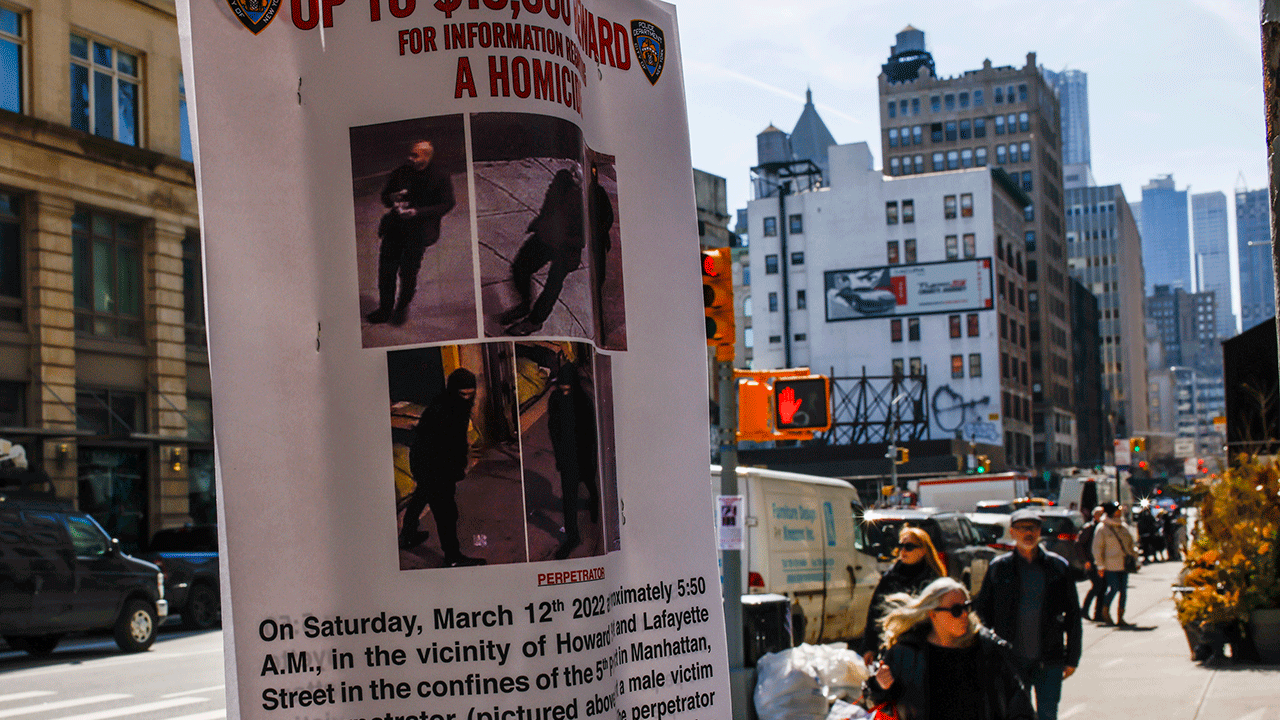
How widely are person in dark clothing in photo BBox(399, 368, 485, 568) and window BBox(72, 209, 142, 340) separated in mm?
29741

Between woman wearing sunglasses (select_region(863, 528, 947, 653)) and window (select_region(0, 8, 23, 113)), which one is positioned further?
window (select_region(0, 8, 23, 113))

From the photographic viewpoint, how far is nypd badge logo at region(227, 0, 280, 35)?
2111 mm

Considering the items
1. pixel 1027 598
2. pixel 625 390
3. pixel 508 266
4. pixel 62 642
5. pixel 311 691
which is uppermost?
pixel 508 266

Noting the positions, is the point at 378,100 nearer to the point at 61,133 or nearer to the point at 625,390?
the point at 625,390

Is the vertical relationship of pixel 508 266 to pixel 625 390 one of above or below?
above

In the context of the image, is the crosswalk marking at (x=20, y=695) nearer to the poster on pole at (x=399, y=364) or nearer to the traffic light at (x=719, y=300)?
the traffic light at (x=719, y=300)

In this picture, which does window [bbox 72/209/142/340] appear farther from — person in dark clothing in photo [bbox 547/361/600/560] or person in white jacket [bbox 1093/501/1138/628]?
person in dark clothing in photo [bbox 547/361/600/560]

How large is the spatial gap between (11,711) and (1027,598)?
958cm

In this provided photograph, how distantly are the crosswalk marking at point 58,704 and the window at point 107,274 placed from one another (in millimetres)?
17923

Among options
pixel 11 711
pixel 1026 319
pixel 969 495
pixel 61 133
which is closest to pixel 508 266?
pixel 11 711

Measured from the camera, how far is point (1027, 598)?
831cm

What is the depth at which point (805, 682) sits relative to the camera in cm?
988

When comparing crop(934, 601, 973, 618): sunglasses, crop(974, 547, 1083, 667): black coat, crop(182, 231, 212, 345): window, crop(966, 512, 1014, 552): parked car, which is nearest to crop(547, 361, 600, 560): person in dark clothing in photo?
crop(934, 601, 973, 618): sunglasses

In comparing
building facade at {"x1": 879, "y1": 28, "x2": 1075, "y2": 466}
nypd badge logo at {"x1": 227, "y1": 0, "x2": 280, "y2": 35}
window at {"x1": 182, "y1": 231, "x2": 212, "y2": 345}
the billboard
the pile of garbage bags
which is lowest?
the pile of garbage bags
